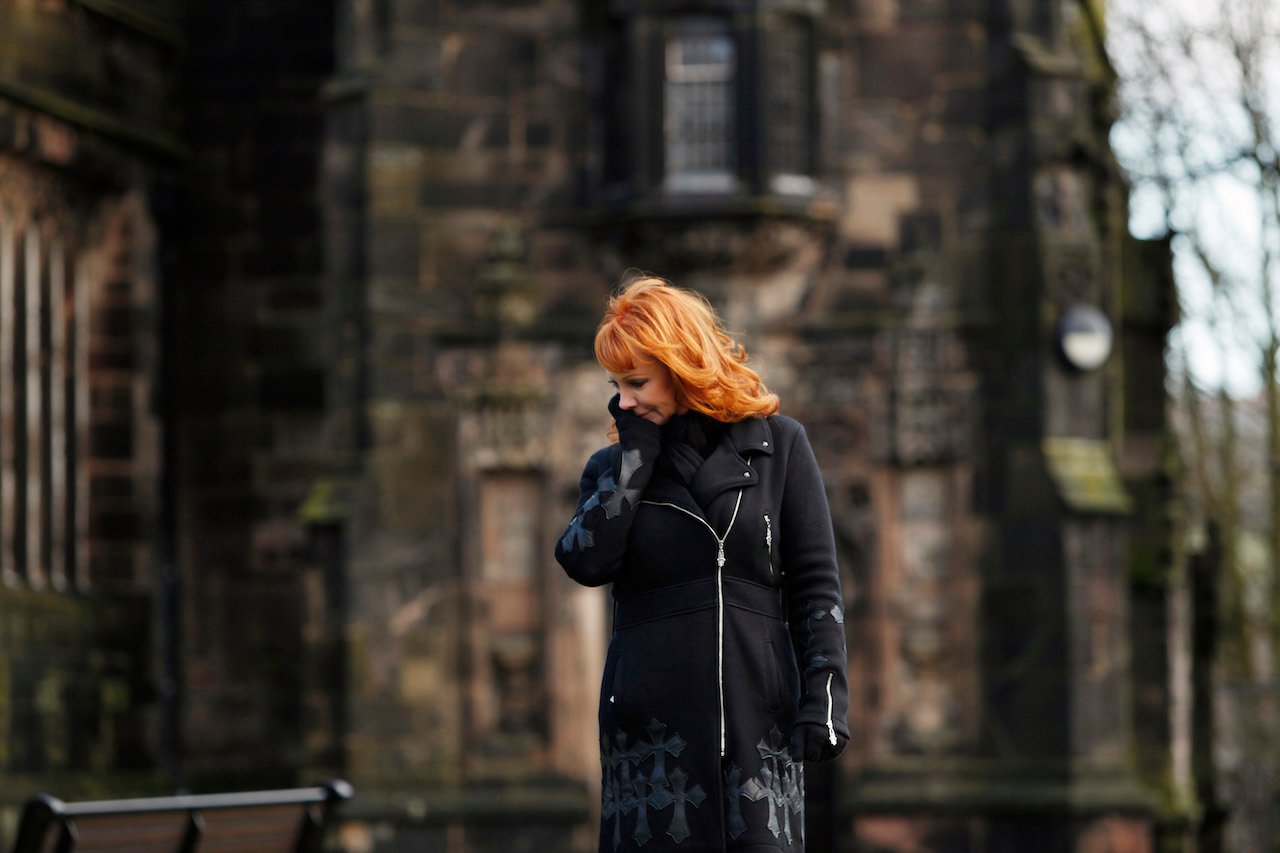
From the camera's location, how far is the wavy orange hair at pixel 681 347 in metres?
5.83

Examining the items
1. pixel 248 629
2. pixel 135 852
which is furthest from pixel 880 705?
pixel 135 852

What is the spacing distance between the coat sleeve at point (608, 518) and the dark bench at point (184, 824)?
2.92m

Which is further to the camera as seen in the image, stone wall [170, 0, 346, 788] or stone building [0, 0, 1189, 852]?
stone wall [170, 0, 346, 788]

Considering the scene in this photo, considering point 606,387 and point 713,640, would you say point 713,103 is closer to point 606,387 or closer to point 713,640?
point 606,387

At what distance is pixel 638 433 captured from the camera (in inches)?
236

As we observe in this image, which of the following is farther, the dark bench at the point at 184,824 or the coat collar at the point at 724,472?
the dark bench at the point at 184,824

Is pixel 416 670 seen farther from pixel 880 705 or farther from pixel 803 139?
pixel 803 139

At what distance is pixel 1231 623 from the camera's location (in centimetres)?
2638

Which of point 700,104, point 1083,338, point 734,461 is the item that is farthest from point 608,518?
point 1083,338

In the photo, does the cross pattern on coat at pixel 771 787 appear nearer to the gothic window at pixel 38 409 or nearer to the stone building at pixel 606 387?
the stone building at pixel 606 387

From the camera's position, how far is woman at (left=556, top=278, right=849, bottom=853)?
Result: 583 centimetres

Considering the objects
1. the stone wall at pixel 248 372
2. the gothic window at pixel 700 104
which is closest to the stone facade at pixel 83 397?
the stone wall at pixel 248 372

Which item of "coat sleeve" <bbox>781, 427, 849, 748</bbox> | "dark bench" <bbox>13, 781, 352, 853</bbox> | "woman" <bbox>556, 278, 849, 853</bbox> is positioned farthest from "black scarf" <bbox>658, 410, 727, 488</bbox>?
"dark bench" <bbox>13, 781, 352, 853</bbox>

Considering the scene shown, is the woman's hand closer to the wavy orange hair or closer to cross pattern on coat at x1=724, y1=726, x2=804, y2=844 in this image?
the wavy orange hair
